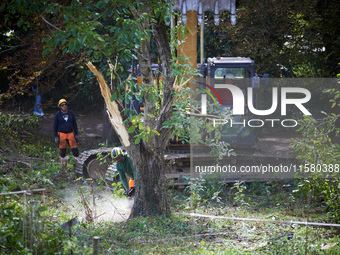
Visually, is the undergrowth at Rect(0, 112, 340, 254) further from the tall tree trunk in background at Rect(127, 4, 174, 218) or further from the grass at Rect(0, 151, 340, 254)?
the tall tree trunk in background at Rect(127, 4, 174, 218)

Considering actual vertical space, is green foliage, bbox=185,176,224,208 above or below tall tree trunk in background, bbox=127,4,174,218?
below

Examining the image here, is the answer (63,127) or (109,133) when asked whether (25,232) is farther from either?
(109,133)

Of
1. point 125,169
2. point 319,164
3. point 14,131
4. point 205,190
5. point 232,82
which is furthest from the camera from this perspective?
point 14,131

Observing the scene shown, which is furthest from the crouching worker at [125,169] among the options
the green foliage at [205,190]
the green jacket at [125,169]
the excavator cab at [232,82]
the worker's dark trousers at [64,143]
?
the excavator cab at [232,82]

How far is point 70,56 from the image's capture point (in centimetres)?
1063

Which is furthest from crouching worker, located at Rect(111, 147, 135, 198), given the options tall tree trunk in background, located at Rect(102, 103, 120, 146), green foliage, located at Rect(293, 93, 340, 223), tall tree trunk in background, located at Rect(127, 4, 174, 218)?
tall tree trunk in background, located at Rect(102, 103, 120, 146)

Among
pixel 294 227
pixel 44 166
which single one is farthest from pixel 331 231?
pixel 44 166

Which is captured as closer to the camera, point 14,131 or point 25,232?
point 25,232

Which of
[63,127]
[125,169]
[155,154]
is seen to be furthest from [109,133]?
[155,154]

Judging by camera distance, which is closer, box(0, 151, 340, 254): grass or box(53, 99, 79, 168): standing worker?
box(0, 151, 340, 254): grass

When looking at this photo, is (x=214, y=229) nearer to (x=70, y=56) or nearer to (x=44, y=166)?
(x=44, y=166)

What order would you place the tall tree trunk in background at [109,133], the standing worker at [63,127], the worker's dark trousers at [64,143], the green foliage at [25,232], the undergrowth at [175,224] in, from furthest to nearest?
1. the tall tree trunk in background at [109,133]
2. the standing worker at [63,127]
3. the worker's dark trousers at [64,143]
4. the undergrowth at [175,224]
5. the green foliage at [25,232]

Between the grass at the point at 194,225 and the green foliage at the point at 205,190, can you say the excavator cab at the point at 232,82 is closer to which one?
the grass at the point at 194,225

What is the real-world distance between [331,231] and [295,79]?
9727mm
